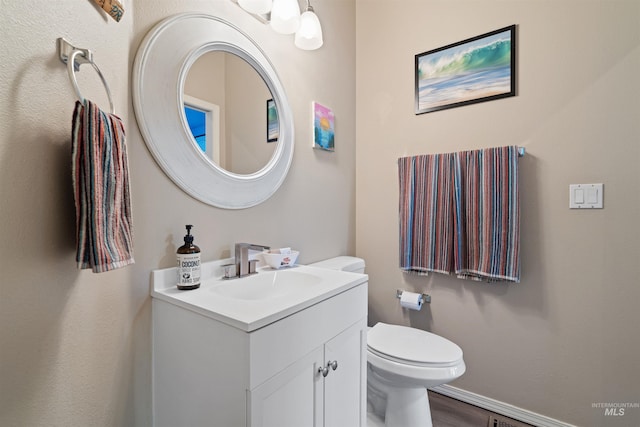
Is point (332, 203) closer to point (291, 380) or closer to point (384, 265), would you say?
point (384, 265)

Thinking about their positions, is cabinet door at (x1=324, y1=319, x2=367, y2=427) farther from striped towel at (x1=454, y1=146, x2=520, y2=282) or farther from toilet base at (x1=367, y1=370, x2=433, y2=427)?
striped towel at (x1=454, y1=146, x2=520, y2=282)

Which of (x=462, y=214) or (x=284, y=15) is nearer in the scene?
(x=284, y=15)

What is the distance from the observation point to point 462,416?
1510mm

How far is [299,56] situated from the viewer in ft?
5.04

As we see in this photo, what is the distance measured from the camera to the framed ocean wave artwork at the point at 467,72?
1490 mm

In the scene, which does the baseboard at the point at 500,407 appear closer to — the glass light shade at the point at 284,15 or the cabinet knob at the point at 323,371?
the cabinet knob at the point at 323,371

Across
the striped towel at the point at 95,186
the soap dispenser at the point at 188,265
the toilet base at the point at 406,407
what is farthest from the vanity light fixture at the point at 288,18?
the toilet base at the point at 406,407

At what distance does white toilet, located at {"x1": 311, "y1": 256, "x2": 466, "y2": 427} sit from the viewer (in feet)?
3.94

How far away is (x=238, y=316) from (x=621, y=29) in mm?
1958

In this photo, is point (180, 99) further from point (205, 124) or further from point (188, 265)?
point (188, 265)

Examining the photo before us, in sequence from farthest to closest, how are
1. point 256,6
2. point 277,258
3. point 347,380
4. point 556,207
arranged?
point 556,207, point 277,258, point 256,6, point 347,380

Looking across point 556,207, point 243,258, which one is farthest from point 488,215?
point 243,258

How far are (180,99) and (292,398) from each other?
3.49 feet

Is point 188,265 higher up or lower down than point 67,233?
lower down
